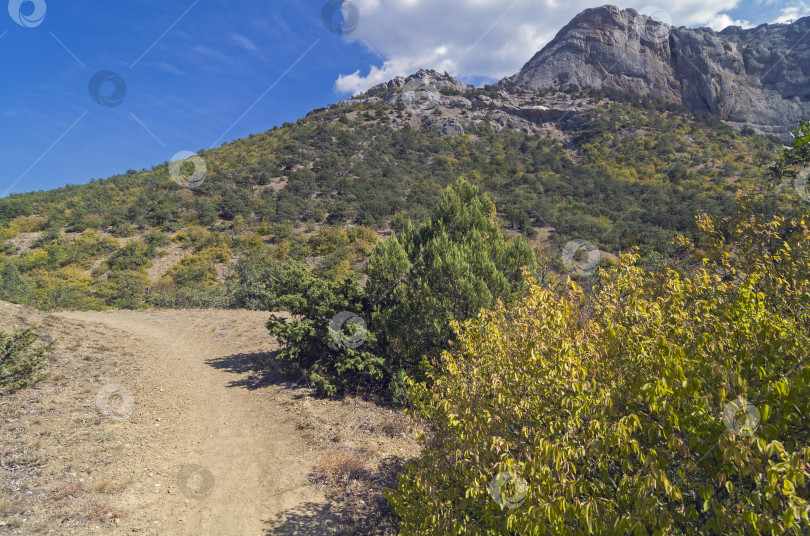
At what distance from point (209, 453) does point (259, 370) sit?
5423mm

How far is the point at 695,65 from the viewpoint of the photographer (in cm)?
7900

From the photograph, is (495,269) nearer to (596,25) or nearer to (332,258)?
(332,258)

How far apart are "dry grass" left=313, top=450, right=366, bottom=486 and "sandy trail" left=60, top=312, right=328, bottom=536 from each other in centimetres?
28

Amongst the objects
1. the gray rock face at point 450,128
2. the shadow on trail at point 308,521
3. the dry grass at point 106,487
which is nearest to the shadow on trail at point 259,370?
the dry grass at point 106,487

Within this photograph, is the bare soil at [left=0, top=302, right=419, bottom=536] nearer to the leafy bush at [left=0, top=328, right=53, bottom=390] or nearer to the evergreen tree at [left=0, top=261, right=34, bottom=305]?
the leafy bush at [left=0, top=328, right=53, bottom=390]

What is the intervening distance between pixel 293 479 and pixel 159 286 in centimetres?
2618

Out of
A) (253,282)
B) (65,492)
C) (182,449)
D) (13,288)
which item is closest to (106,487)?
(65,492)

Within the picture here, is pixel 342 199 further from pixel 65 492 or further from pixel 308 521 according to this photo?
pixel 308 521

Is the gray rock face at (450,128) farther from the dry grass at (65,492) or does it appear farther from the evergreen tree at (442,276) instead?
the dry grass at (65,492)

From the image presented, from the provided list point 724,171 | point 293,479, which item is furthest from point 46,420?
point 724,171

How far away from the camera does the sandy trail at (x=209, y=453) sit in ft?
20.9

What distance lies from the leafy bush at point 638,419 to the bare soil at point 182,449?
391 cm

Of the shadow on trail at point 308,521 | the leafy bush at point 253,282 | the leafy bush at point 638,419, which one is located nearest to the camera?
the leafy bush at point 638,419

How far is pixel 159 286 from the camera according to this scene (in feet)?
91.2
